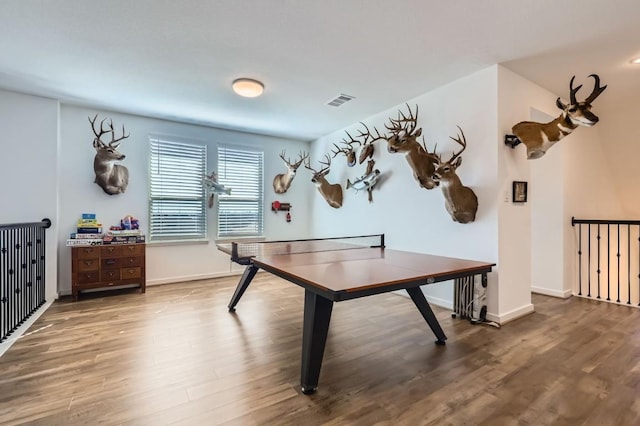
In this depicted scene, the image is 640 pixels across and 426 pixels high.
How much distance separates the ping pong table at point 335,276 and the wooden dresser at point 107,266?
2.21 metres

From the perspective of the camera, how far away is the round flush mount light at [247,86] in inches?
135

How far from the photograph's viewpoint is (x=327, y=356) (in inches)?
97.9

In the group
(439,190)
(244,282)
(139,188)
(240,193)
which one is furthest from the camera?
(240,193)

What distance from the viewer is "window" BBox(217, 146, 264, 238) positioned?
218 inches

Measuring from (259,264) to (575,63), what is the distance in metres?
3.80

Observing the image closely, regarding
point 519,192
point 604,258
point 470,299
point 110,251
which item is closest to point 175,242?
point 110,251

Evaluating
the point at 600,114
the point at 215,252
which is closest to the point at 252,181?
the point at 215,252

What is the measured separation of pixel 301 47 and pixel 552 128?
8.47 feet

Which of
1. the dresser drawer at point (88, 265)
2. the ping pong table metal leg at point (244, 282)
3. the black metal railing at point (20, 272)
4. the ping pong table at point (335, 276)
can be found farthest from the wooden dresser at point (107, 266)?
the ping pong table at point (335, 276)

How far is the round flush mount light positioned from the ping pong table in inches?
72.1

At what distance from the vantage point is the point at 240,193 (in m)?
5.73

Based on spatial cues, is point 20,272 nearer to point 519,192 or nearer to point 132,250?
point 132,250

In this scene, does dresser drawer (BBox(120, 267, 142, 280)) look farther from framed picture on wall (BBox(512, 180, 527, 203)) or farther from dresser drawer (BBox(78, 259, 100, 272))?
framed picture on wall (BBox(512, 180, 527, 203))

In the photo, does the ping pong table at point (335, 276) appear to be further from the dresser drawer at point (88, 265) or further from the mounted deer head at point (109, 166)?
the mounted deer head at point (109, 166)
